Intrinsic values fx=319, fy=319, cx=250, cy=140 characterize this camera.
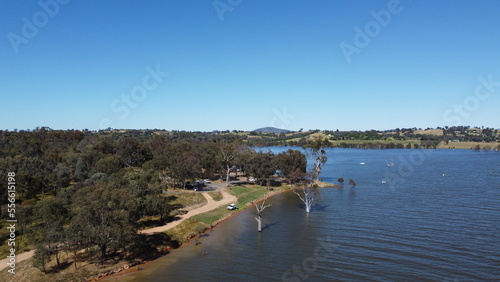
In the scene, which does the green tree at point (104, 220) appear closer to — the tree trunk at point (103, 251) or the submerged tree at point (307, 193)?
the tree trunk at point (103, 251)

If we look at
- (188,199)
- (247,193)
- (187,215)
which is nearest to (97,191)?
(187,215)

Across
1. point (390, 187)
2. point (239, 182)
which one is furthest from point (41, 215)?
point (390, 187)

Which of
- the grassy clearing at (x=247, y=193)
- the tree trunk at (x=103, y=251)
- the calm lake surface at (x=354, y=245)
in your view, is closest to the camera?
the calm lake surface at (x=354, y=245)

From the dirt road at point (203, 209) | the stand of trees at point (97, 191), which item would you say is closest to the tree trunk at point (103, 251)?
the stand of trees at point (97, 191)

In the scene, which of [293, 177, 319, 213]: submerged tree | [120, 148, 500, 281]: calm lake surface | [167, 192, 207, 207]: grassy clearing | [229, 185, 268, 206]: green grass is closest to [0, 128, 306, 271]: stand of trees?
[293, 177, 319, 213]: submerged tree

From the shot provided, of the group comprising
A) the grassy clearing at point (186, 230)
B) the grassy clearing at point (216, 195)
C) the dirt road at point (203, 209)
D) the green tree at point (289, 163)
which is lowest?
the grassy clearing at point (186, 230)

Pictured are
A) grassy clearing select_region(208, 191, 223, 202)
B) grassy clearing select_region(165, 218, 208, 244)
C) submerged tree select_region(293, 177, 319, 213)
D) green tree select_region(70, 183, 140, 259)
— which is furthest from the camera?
grassy clearing select_region(208, 191, 223, 202)

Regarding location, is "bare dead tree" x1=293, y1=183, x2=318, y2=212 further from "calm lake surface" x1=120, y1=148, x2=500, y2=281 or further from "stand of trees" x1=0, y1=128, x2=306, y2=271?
"stand of trees" x1=0, y1=128, x2=306, y2=271

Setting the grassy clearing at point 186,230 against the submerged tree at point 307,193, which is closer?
the grassy clearing at point 186,230

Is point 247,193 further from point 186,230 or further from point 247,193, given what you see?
point 186,230

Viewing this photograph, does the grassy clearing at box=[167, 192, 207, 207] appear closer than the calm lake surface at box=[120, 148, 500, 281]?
No
